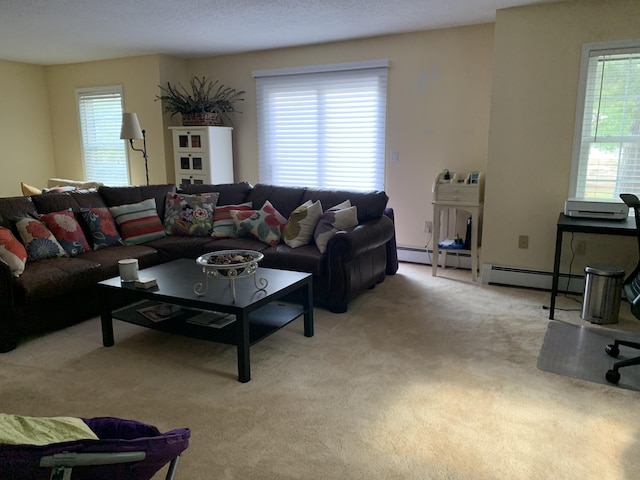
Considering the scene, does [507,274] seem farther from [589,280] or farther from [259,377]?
[259,377]

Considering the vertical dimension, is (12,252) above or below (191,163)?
below

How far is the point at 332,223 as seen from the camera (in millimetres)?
3703

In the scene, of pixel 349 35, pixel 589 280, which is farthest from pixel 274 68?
pixel 589 280

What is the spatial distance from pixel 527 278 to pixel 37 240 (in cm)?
391

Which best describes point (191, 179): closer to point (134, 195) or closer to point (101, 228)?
point (134, 195)

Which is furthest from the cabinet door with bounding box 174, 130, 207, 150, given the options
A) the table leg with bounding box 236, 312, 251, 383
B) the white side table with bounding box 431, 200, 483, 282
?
the table leg with bounding box 236, 312, 251, 383

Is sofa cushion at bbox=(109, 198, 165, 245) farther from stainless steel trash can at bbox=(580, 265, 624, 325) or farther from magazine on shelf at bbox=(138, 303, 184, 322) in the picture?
stainless steel trash can at bbox=(580, 265, 624, 325)

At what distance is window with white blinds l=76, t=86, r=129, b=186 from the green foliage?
80 cm

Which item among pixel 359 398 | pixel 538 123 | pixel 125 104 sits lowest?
pixel 359 398

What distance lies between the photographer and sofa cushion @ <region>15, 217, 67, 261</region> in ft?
11.0

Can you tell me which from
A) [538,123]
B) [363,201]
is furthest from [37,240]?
[538,123]

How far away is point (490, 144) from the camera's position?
161 inches

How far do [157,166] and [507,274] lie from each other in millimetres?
4348

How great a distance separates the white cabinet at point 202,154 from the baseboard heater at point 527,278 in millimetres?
3235
